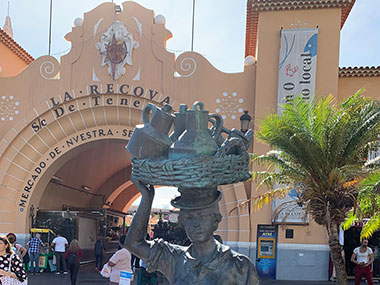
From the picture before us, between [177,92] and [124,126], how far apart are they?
2.18 m

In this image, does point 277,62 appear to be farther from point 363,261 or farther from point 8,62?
point 8,62

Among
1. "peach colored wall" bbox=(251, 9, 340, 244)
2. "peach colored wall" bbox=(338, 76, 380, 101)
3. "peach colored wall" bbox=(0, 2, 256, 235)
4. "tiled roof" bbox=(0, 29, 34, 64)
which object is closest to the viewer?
"peach colored wall" bbox=(251, 9, 340, 244)

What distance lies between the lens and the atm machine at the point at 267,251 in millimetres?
14133

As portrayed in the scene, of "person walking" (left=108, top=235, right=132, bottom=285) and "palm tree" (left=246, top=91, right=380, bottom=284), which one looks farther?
"palm tree" (left=246, top=91, right=380, bottom=284)

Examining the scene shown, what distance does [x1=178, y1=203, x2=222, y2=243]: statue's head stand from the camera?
2766mm

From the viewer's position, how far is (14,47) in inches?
749

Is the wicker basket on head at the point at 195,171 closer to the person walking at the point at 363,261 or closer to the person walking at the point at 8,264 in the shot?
the person walking at the point at 8,264

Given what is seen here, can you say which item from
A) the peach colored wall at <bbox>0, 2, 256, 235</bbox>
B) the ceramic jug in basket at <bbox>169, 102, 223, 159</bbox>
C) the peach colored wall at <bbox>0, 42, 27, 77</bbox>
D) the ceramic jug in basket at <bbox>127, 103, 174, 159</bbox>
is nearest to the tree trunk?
the peach colored wall at <bbox>0, 2, 256, 235</bbox>

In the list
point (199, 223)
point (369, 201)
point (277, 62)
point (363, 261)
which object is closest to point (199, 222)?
point (199, 223)

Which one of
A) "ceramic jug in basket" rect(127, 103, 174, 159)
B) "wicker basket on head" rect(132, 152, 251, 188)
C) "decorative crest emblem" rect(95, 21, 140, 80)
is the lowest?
"wicker basket on head" rect(132, 152, 251, 188)

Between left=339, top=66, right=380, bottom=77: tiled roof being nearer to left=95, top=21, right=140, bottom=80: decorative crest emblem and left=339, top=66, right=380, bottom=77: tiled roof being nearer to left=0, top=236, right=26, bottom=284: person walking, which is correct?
left=95, top=21, right=140, bottom=80: decorative crest emblem

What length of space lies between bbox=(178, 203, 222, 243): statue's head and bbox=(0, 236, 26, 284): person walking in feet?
15.0

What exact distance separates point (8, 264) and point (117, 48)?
10343 mm

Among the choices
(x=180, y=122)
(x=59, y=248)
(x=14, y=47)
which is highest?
(x=14, y=47)
